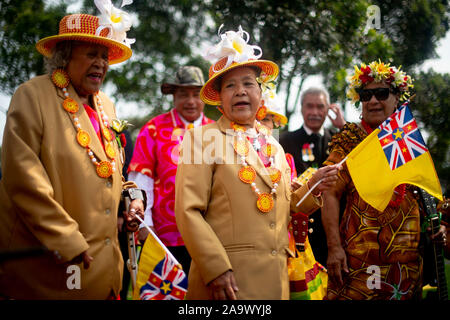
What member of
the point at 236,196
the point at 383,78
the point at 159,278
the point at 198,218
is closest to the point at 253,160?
the point at 236,196

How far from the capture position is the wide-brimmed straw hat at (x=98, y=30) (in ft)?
11.1

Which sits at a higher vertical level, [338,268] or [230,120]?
[230,120]

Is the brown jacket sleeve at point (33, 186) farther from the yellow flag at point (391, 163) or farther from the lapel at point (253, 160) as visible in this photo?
the yellow flag at point (391, 163)

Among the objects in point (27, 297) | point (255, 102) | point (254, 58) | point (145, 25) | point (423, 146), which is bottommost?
point (27, 297)

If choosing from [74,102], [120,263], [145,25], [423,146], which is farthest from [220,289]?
[145,25]

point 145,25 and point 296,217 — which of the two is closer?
point 296,217

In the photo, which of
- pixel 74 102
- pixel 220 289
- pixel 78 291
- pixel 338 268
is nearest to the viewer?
pixel 220 289

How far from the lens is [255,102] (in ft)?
11.2

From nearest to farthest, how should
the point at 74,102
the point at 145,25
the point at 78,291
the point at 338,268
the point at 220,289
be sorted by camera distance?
the point at 220,289, the point at 78,291, the point at 74,102, the point at 338,268, the point at 145,25

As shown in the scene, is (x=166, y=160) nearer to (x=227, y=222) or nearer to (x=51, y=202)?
(x=227, y=222)

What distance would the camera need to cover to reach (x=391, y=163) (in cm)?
364

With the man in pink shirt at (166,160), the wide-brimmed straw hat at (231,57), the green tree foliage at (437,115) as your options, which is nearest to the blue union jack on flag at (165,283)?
the wide-brimmed straw hat at (231,57)

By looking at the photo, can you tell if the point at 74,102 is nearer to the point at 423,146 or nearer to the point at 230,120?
the point at 230,120
